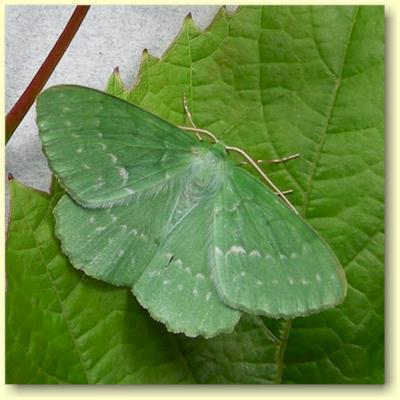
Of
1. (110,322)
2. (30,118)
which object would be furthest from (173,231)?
(30,118)

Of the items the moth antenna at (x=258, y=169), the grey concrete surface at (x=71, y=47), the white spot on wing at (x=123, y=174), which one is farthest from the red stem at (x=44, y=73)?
the moth antenna at (x=258, y=169)

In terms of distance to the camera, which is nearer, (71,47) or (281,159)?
(281,159)

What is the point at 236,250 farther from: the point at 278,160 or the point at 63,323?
the point at 63,323

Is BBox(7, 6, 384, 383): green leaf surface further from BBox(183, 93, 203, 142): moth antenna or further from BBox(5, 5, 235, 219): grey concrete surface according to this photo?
BBox(5, 5, 235, 219): grey concrete surface

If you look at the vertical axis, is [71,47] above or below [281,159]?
above

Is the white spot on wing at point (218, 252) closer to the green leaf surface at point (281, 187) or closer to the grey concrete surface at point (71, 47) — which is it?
the green leaf surface at point (281, 187)

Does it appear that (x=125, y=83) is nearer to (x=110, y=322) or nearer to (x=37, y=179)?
(x=37, y=179)

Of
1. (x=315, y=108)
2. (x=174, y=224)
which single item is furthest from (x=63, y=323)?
Result: (x=315, y=108)
